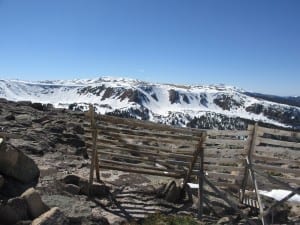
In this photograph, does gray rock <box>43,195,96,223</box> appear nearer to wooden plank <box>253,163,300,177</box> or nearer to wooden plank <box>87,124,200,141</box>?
wooden plank <box>87,124,200,141</box>

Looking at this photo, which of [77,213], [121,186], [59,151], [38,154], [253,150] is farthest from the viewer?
[59,151]

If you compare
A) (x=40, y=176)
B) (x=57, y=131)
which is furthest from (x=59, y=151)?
(x=40, y=176)

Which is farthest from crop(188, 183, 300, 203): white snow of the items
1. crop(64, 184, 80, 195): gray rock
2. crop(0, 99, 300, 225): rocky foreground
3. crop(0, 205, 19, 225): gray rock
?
crop(0, 205, 19, 225): gray rock

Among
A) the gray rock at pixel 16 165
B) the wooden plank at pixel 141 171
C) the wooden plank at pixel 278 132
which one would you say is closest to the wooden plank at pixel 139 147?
the wooden plank at pixel 141 171

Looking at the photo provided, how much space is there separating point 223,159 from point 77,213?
18.3ft

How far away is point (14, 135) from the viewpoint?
2062cm

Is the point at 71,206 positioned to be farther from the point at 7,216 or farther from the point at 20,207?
the point at 7,216

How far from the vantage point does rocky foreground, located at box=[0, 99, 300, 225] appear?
9.72 m

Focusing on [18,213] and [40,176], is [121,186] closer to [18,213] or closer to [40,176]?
[40,176]

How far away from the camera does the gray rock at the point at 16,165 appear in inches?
457

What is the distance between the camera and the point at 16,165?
1223 centimetres

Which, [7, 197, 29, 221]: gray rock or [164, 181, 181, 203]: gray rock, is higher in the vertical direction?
[7, 197, 29, 221]: gray rock

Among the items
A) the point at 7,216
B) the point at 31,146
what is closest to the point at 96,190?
the point at 7,216

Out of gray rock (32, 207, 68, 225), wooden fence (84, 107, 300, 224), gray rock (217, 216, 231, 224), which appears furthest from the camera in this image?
wooden fence (84, 107, 300, 224)
